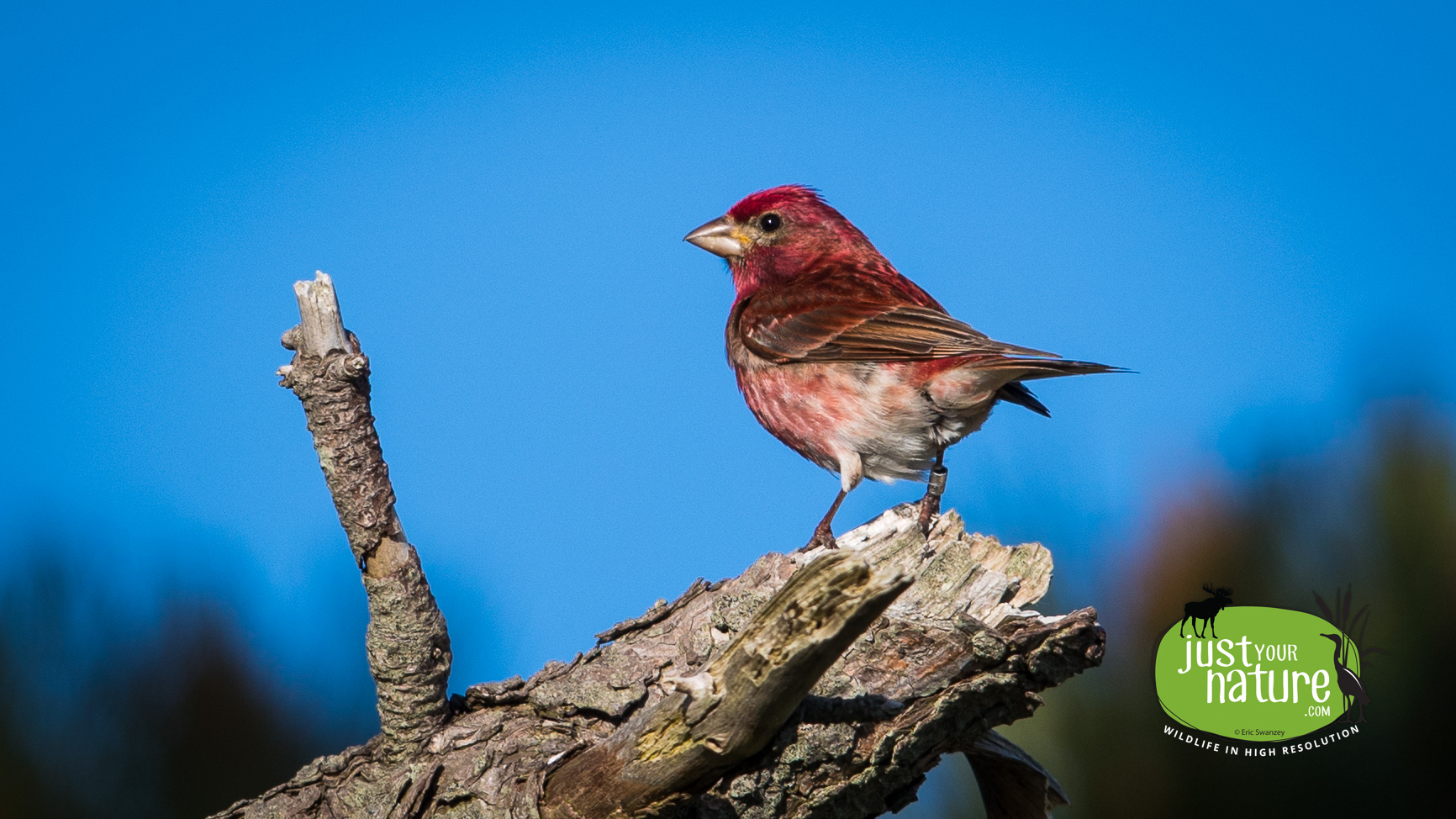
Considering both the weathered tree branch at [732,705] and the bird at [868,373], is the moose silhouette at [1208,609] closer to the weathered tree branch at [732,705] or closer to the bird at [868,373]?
the bird at [868,373]

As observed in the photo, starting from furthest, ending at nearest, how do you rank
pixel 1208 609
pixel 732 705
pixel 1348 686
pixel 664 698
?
pixel 1208 609 → pixel 1348 686 → pixel 664 698 → pixel 732 705

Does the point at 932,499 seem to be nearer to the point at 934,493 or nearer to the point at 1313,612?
the point at 934,493

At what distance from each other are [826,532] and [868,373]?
0.76m

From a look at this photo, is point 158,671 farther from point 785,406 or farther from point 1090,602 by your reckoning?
point 1090,602

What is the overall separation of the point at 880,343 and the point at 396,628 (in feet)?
7.93

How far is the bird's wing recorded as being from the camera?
4.84 metres

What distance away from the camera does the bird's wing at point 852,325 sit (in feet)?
15.9

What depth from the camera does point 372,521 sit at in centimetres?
357

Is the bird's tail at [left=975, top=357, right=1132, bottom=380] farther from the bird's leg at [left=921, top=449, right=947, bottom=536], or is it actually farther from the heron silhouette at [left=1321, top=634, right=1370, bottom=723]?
the heron silhouette at [left=1321, top=634, right=1370, bottom=723]

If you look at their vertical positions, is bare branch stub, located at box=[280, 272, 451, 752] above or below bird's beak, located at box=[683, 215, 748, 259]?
below

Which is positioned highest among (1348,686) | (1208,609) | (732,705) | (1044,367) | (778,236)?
(778,236)

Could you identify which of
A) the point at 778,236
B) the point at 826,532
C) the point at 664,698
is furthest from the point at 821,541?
the point at 778,236

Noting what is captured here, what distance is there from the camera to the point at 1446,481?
5059 mm

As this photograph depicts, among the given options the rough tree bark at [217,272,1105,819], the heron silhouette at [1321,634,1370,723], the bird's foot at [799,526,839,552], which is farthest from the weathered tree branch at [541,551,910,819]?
the heron silhouette at [1321,634,1370,723]
